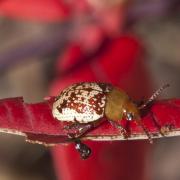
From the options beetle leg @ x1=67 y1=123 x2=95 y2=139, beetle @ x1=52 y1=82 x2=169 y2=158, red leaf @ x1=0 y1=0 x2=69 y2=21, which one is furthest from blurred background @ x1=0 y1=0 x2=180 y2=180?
beetle leg @ x1=67 y1=123 x2=95 y2=139

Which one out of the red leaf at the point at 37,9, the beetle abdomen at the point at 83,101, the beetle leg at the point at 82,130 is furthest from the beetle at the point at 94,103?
the red leaf at the point at 37,9

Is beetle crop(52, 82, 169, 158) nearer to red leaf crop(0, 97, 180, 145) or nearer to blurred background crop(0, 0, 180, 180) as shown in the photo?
red leaf crop(0, 97, 180, 145)

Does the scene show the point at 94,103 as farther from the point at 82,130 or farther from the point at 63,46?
the point at 63,46

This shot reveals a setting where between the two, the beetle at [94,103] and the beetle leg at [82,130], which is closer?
the beetle leg at [82,130]

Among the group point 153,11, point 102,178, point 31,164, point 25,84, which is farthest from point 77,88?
point 25,84

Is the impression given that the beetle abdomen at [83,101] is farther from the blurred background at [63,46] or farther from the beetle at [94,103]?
the blurred background at [63,46]

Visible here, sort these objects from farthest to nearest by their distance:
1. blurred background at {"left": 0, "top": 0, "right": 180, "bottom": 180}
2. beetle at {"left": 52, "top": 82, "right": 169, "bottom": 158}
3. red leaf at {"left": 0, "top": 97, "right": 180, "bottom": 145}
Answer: blurred background at {"left": 0, "top": 0, "right": 180, "bottom": 180}, beetle at {"left": 52, "top": 82, "right": 169, "bottom": 158}, red leaf at {"left": 0, "top": 97, "right": 180, "bottom": 145}

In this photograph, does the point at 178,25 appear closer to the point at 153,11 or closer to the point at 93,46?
the point at 153,11

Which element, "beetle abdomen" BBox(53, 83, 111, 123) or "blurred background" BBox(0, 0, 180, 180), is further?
"blurred background" BBox(0, 0, 180, 180)
